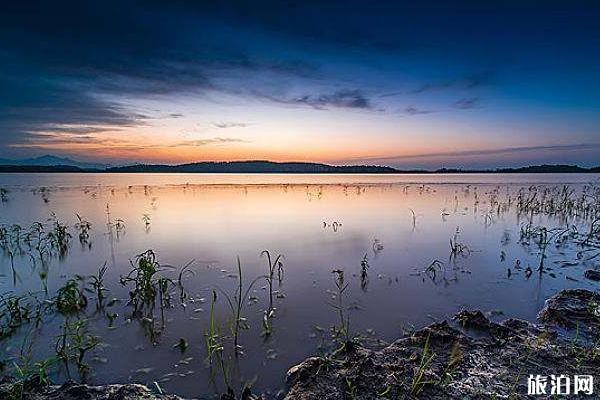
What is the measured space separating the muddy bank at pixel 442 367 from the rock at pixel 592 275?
3.68 m

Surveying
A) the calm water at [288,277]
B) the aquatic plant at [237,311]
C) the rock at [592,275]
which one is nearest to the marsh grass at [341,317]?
the calm water at [288,277]

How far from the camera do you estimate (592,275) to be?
9.37 meters

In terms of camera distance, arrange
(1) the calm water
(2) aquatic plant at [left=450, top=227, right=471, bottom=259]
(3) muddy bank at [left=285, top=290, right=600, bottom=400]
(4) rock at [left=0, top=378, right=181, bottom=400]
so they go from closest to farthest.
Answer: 1. (4) rock at [left=0, top=378, right=181, bottom=400]
2. (3) muddy bank at [left=285, top=290, right=600, bottom=400]
3. (1) the calm water
4. (2) aquatic plant at [left=450, top=227, right=471, bottom=259]

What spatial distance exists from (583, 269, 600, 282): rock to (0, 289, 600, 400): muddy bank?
3.68m

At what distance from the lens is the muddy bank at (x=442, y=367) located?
425cm

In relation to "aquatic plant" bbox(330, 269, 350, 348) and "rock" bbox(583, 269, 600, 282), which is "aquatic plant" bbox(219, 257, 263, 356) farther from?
"rock" bbox(583, 269, 600, 282)

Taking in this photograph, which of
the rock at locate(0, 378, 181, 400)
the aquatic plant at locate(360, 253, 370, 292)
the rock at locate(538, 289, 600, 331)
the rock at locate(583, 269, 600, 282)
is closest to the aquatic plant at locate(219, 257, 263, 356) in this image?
the rock at locate(0, 378, 181, 400)

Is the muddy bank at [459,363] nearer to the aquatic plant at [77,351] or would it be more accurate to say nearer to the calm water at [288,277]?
the calm water at [288,277]

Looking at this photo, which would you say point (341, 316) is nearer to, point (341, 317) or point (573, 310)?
point (341, 317)

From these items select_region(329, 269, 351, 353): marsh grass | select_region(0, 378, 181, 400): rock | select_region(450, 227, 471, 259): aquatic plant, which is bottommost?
select_region(329, 269, 351, 353): marsh grass

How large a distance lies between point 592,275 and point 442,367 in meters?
7.64

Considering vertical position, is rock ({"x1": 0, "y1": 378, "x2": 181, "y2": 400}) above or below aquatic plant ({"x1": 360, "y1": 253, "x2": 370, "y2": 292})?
above

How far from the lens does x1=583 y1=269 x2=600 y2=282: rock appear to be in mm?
9164

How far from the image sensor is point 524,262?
10727mm
